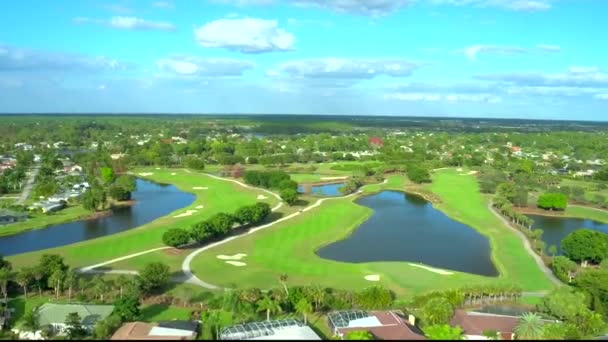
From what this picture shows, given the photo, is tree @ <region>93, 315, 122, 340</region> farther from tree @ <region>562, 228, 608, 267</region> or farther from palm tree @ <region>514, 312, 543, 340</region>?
tree @ <region>562, 228, 608, 267</region>

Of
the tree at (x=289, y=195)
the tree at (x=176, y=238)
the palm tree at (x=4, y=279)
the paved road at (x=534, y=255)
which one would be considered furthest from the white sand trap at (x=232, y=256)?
the paved road at (x=534, y=255)

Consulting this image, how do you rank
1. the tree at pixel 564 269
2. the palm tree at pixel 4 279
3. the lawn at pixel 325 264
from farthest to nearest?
→ 1. the tree at pixel 564 269
2. the lawn at pixel 325 264
3. the palm tree at pixel 4 279

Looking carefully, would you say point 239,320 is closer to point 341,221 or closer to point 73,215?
point 341,221

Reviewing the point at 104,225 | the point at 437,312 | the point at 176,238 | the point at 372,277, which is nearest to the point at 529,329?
the point at 437,312

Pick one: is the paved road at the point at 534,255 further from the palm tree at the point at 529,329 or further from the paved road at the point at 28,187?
the paved road at the point at 28,187

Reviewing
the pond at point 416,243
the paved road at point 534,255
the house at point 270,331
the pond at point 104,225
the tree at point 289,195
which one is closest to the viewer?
the house at point 270,331

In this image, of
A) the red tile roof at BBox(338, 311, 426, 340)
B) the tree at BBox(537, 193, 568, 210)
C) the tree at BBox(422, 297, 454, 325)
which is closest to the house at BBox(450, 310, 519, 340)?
the tree at BBox(422, 297, 454, 325)

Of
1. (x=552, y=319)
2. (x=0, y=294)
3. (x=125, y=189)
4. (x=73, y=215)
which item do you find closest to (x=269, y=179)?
(x=125, y=189)
